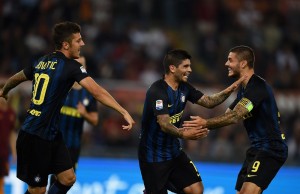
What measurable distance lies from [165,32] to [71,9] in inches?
111

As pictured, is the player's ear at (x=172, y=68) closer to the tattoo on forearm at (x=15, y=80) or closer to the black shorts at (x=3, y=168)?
the tattoo on forearm at (x=15, y=80)

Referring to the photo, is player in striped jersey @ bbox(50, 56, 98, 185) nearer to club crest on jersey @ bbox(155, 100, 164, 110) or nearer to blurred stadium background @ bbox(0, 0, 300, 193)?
club crest on jersey @ bbox(155, 100, 164, 110)

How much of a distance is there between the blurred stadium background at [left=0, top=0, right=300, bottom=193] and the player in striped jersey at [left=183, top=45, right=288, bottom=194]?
4214 millimetres

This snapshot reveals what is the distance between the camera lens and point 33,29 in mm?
15617

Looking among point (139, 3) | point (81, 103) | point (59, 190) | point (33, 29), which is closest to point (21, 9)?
point (33, 29)

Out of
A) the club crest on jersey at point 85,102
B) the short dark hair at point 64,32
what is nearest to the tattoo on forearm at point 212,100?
the short dark hair at point 64,32

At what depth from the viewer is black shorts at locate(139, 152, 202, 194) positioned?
8750 mm

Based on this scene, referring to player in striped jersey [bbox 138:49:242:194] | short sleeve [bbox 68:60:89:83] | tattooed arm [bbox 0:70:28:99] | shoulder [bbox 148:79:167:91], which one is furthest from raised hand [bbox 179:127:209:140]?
tattooed arm [bbox 0:70:28:99]

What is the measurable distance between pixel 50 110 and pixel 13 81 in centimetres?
74

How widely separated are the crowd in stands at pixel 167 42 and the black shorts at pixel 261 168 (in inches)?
170

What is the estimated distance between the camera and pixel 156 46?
16875mm

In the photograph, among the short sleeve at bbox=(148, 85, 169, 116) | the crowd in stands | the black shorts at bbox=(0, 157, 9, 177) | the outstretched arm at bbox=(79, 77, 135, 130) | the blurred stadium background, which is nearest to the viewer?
the outstretched arm at bbox=(79, 77, 135, 130)

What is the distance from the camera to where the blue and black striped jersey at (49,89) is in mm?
8258

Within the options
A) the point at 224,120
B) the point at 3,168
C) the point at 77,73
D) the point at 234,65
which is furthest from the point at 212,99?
the point at 3,168
